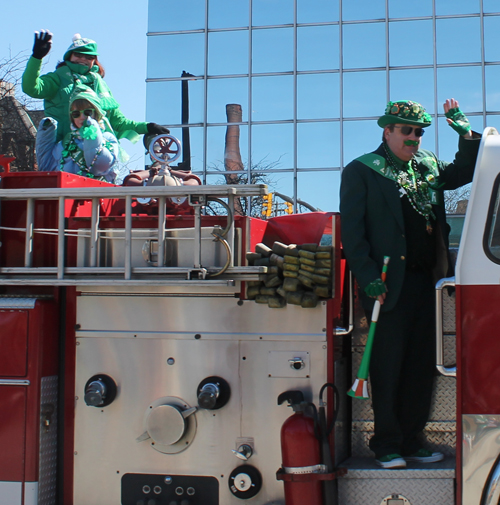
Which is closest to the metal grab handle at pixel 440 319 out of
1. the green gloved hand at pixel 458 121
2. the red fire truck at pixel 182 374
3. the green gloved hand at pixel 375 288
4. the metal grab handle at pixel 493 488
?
the red fire truck at pixel 182 374

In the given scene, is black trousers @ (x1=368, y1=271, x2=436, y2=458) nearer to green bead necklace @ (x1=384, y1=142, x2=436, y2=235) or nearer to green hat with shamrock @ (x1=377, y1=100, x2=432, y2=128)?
green bead necklace @ (x1=384, y1=142, x2=436, y2=235)

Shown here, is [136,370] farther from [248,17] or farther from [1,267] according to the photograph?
[248,17]

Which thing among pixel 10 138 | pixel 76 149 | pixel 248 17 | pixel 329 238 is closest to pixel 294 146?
pixel 248 17

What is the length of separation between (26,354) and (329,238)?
1.69m

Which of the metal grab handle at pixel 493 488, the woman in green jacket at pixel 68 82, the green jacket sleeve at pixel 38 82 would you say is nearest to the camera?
the metal grab handle at pixel 493 488

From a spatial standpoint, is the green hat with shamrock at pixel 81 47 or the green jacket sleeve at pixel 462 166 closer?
the green jacket sleeve at pixel 462 166

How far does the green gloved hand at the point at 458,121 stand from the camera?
3.74 metres

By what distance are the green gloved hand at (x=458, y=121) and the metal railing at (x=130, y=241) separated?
1.16 meters

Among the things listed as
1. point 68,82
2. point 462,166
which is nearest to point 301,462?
point 462,166

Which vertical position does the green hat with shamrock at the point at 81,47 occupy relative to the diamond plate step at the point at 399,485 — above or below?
above

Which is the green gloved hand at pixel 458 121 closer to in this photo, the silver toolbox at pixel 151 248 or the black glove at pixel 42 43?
the silver toolbox at pixel 151 248

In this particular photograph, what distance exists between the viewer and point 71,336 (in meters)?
3.73

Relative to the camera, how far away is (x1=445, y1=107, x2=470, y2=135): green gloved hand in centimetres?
374

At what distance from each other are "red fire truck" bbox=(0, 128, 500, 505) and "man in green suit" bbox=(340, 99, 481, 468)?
11cm
